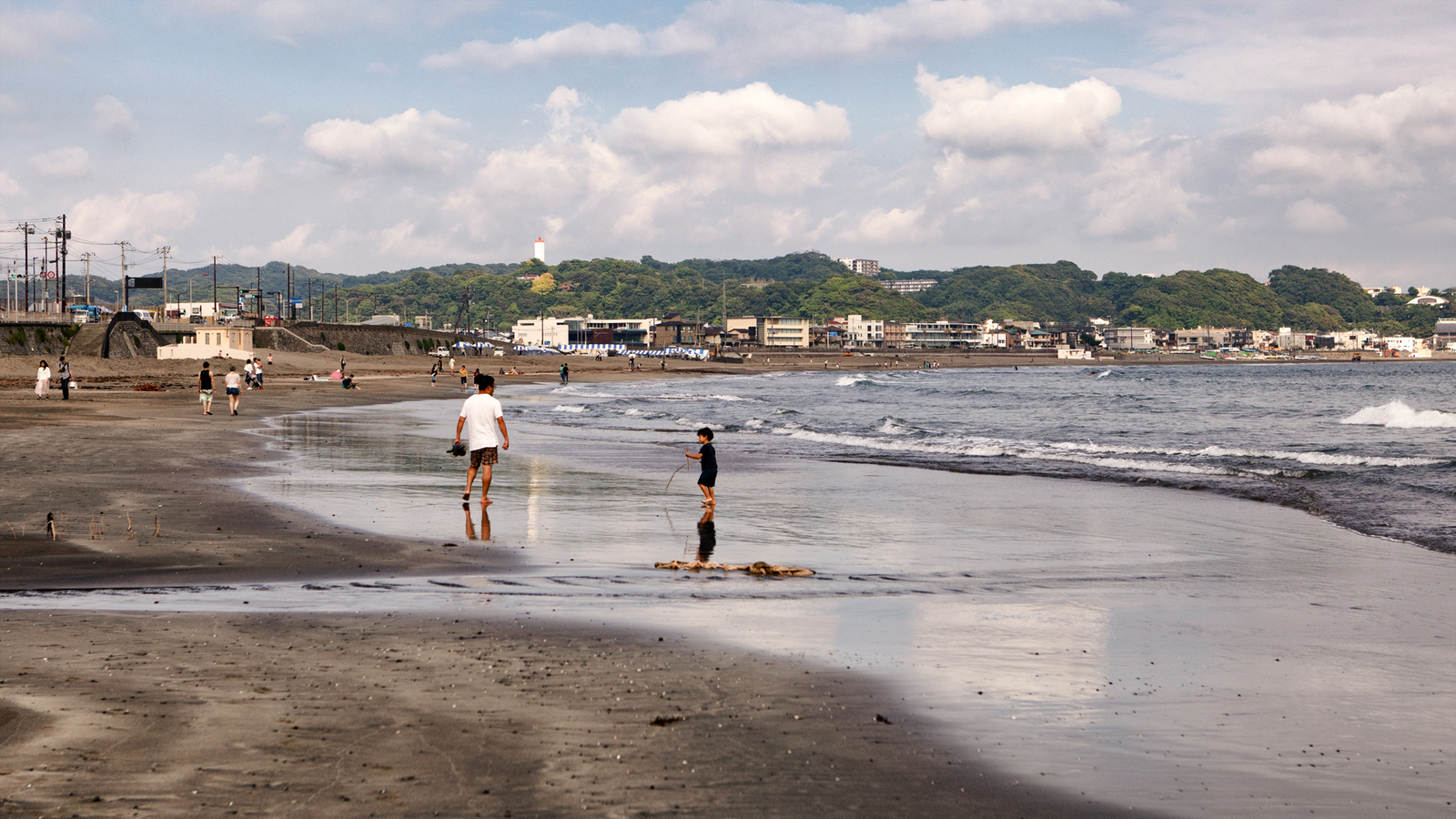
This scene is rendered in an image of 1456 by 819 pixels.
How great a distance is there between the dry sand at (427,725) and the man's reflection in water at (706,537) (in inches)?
156

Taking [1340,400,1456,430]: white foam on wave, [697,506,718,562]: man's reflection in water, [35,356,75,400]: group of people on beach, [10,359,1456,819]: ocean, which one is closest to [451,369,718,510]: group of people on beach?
[10,359,1456,819]: ocean

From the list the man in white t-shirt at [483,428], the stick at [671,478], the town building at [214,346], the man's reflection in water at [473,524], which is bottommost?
the stick at [671,478]

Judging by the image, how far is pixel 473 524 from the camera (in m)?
13.1

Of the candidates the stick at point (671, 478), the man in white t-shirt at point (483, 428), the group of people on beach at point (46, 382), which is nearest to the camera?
the man in white t-shirt at point (483, 428)

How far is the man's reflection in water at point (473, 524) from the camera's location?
12.2 metres

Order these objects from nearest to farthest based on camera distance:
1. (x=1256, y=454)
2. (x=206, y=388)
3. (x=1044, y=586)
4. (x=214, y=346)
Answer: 1. (x=1044, y=586)
2. (x=1256, y=454)
3. (x=206, y=388)
4. (x=214, y=346)

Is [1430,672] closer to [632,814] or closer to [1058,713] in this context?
[1058,713]

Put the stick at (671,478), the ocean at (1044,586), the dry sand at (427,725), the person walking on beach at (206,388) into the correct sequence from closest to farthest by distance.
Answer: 1. the dry sand at (427,725)
2. the ocean at (1044,586)
3. the stick at (671,478)
4. the person walking on beach at (206,388)

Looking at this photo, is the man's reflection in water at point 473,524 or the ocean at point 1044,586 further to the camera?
the man's reflection in water at point 473,524

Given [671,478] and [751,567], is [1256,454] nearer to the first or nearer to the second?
[671,478]

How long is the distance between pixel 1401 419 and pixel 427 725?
143ft

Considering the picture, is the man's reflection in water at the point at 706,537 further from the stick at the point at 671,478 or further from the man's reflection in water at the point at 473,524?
the stick at the point at 671,478

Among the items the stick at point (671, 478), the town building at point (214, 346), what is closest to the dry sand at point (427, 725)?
the stick at point (671, 478)

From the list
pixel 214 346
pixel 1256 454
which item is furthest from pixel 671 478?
pixel 214 346
